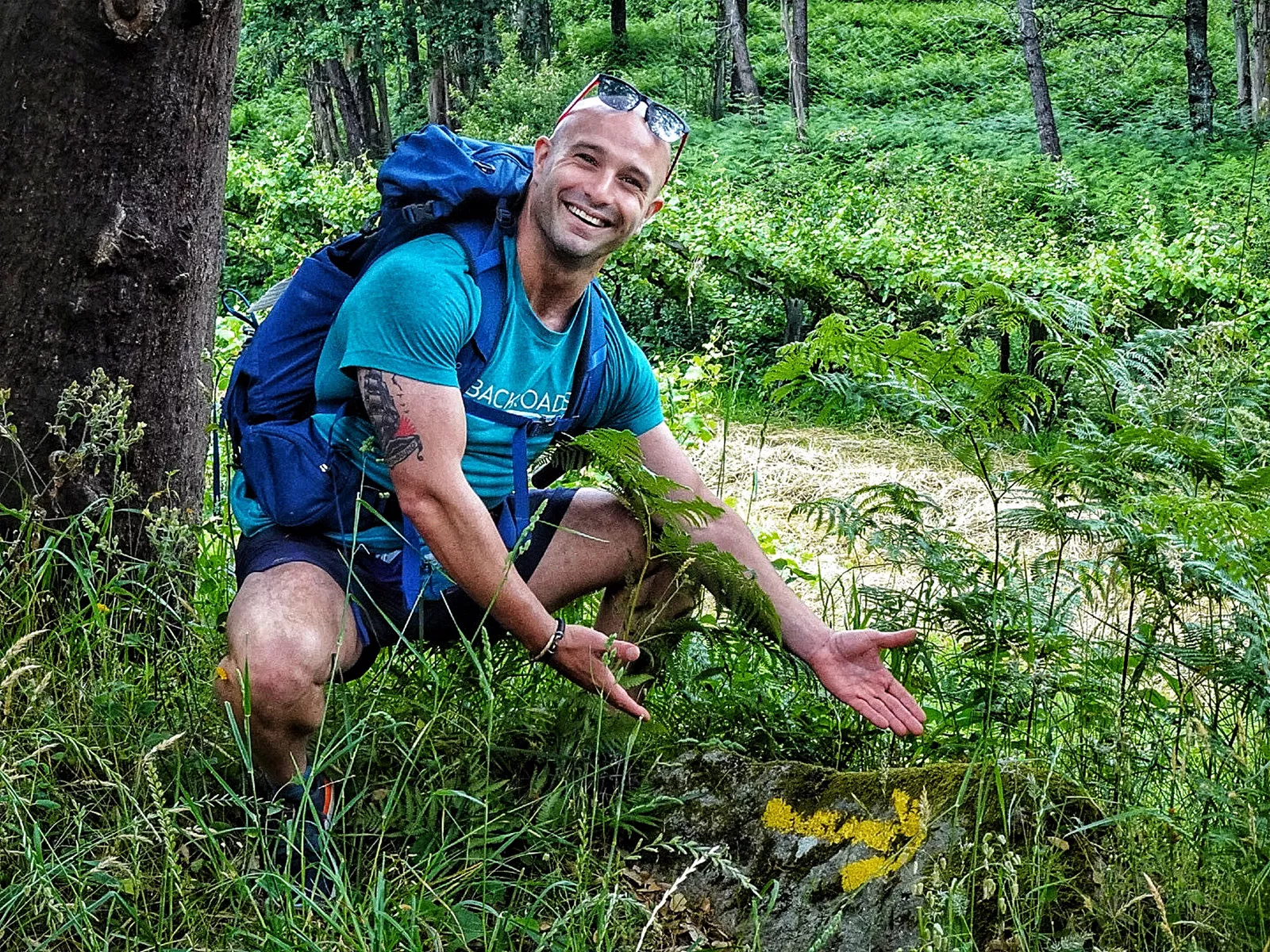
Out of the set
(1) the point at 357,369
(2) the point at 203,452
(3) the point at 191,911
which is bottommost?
(3) the point at 191,911

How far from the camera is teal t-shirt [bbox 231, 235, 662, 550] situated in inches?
101

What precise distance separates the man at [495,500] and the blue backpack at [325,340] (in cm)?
5

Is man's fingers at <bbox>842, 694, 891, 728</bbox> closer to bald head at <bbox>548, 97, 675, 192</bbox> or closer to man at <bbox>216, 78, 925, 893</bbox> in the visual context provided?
man at <bbox>216, 78, 925, 893</bbox>

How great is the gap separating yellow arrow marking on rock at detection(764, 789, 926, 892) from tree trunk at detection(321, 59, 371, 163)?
23.3 metres

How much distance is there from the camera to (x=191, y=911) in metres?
2.11

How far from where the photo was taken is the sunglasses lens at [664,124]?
297 centimetres

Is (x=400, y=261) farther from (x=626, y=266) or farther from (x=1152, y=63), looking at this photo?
(x=1152, y=63)

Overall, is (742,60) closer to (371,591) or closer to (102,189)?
(102,189)

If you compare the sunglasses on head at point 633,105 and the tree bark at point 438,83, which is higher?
the tree bark at point 438,83

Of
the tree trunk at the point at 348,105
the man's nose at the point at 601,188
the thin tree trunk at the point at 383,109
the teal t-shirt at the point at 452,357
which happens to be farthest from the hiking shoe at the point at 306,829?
the tree trunk at the point at 348,105

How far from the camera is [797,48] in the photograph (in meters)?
25.9

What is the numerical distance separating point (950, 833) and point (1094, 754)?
18.9 inches

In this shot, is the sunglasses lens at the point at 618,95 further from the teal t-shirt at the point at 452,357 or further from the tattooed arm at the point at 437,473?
the tattooed arm at the point at 437,473

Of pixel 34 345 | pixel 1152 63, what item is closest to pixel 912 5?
pixel 1152 63
